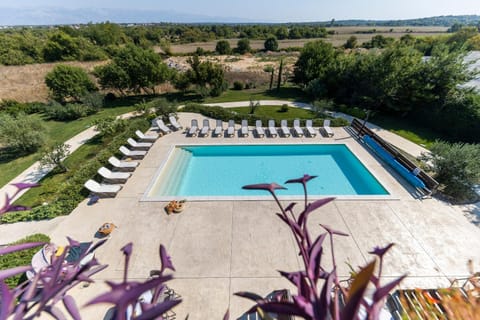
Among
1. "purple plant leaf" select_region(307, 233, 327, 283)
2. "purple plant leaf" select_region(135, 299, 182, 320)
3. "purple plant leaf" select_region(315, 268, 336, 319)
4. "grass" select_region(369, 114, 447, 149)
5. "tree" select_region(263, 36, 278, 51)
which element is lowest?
"grass" select_region(369, 114, 447, 149)

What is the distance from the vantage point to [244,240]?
7.50m

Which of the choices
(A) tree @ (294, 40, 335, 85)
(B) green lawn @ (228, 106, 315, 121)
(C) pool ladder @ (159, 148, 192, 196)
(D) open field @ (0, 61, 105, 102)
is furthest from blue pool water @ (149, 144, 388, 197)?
(D) open field @ (0, 61, 105, 102)

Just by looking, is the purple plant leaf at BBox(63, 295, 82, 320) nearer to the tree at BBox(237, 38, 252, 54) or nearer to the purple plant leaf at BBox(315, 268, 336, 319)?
the purple plant leaf at BBox(315, 268, 336, 319)

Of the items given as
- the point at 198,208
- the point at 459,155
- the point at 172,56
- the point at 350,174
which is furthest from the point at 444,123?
the point at 172,56

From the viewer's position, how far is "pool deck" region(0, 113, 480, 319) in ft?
20.4

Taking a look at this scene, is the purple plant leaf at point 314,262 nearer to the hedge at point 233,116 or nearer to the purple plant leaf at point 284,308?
the purple plant leaf at point 284,308

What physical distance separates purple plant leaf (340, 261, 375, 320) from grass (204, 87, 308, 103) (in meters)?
23.3

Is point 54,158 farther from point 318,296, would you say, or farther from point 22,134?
point 318,296

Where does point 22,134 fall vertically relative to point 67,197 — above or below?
above

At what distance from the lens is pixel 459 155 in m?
9.45

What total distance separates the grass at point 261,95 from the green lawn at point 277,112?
11.7 ft

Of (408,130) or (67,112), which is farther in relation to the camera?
(67,112)

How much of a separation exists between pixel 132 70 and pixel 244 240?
23142 millimetres

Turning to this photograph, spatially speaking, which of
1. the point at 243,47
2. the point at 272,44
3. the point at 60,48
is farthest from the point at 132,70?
the point at 272,44
